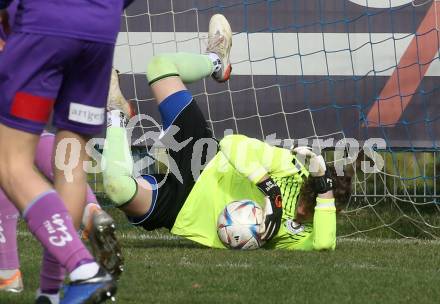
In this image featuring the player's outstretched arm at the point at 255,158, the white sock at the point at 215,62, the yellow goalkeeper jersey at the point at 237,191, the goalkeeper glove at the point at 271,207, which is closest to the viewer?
the goalkeeper glove at the point at 271,207

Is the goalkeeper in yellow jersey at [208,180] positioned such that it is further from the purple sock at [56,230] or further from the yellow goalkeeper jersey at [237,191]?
the purple sock at [56,230]

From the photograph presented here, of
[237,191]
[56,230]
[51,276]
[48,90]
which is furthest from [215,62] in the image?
[56,230]

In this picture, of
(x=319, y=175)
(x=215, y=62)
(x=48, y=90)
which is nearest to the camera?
(x=48, y=90)

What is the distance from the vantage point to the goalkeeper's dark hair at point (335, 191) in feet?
22.1

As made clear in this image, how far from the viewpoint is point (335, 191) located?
6.88m

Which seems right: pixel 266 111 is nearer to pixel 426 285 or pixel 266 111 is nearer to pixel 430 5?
pixel 430 5

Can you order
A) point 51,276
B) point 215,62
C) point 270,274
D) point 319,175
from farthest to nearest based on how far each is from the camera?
point 215,62 < point 319,175 < point 270,274 < point 51,276

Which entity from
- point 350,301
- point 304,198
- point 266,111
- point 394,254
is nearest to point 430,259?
point 394,254

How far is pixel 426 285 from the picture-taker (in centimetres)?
514

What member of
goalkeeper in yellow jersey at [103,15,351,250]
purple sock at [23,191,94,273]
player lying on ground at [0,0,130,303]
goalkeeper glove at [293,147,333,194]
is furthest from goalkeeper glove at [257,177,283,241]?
purple sock at [23,191,94,273]

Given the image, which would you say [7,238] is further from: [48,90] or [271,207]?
[271,207]

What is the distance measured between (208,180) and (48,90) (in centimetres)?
313

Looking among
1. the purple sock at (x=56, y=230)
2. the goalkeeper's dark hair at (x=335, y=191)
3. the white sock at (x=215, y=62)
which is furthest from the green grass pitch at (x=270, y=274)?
the white sock at (x=215, y=62)

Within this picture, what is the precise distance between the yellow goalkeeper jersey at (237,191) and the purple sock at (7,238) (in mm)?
2032
